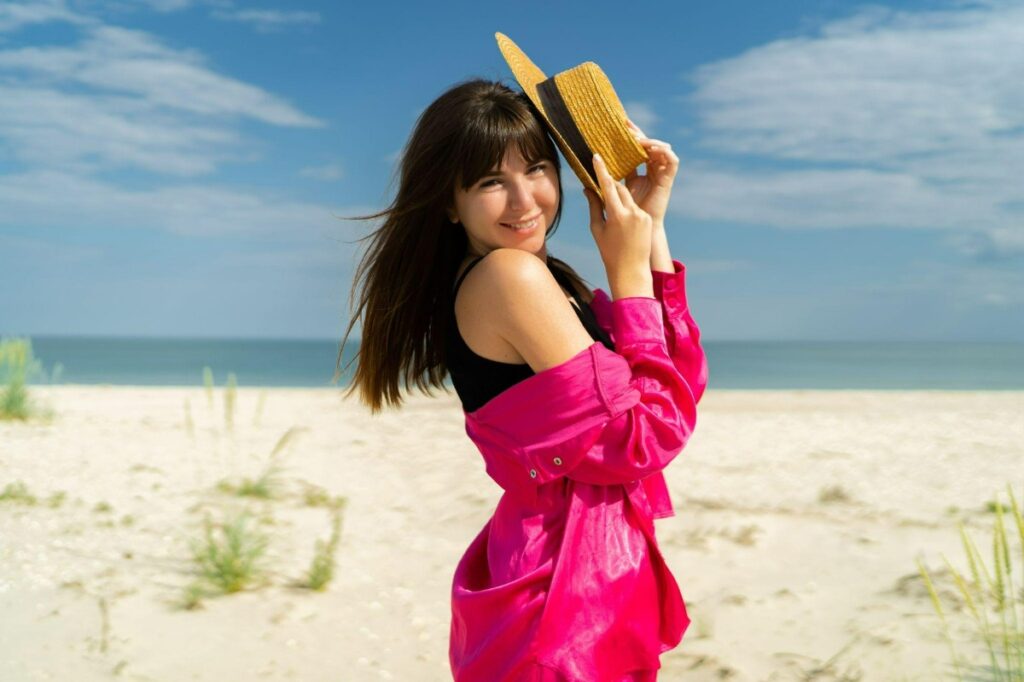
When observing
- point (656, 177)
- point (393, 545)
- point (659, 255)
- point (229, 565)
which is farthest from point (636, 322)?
point (393, 545)

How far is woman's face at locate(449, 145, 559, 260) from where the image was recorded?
1812mm

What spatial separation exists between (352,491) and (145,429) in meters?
3.20

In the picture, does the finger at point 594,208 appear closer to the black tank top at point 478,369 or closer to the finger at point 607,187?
the finger at point 607,187

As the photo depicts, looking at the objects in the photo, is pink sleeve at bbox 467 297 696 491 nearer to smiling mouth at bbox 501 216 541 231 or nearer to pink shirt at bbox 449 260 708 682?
pink shirt at bbox 449 260 708 682

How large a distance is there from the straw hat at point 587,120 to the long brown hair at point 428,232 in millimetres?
56

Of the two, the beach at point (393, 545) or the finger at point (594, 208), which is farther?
the beach at point (393, 545)

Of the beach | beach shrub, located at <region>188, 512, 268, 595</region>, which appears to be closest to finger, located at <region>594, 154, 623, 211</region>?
the beach

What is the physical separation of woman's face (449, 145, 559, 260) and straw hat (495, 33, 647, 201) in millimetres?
85

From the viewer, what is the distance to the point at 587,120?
5.90 feet

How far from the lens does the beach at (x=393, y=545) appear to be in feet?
12.7

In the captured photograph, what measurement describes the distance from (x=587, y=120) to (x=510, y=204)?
224 millimetres

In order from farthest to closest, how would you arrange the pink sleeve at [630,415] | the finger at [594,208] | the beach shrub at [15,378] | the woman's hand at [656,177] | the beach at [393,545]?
the beach shrub at [15,378] → the beach at [393,545] → the woman's hand at [656,177] → the finger at [594,208] → the pink sleeve at [630,415]

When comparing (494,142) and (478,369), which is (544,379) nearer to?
(478,369)

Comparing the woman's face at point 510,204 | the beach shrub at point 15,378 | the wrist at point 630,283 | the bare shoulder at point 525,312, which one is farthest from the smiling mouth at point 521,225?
the beach shrub at point 15,378
